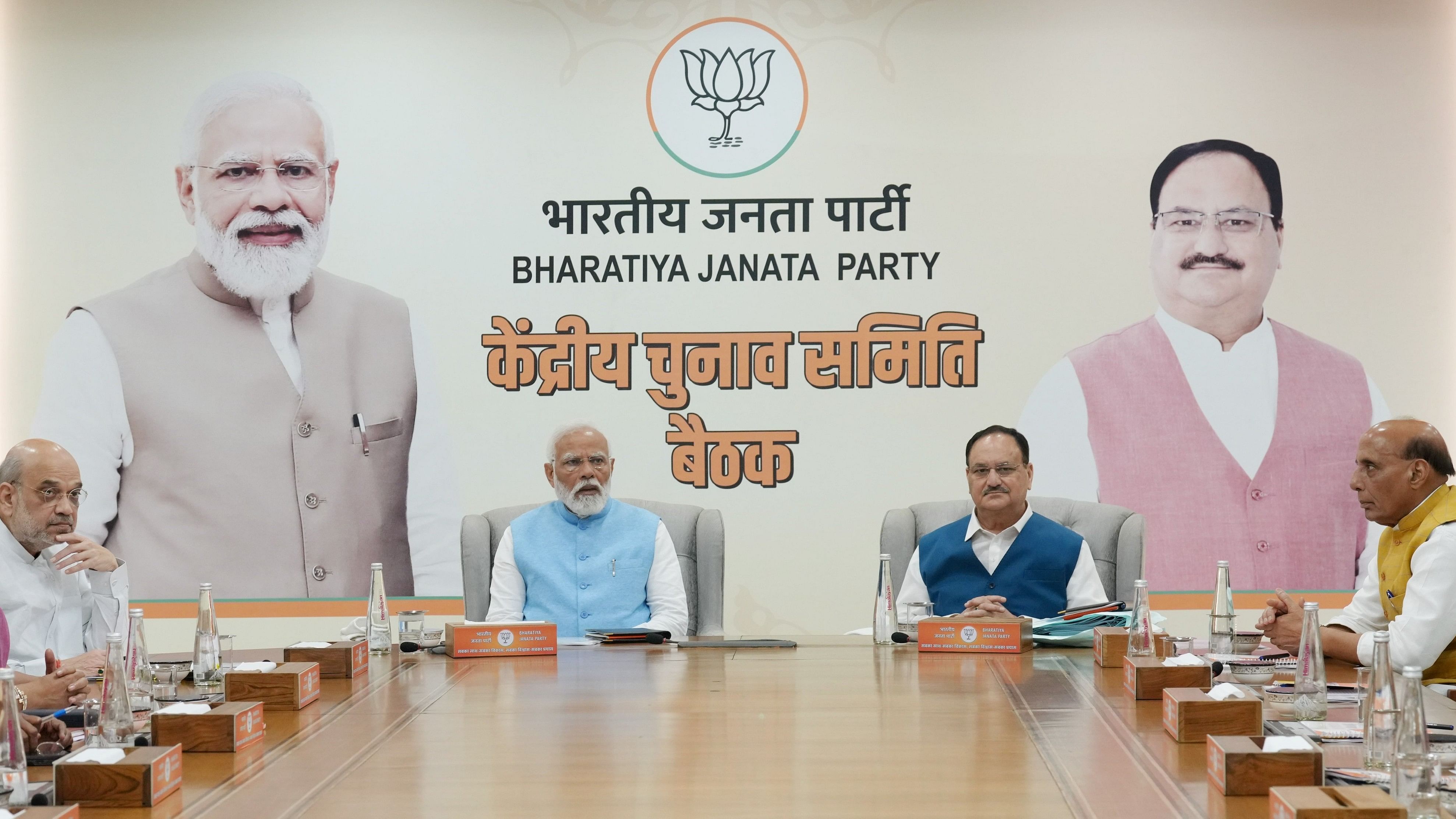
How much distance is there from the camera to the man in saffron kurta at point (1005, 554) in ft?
13.3

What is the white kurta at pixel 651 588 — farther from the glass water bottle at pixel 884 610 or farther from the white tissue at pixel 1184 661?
the white tissue at pixel 1184 661

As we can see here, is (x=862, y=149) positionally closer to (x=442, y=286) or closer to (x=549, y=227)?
(x=549, y=227)

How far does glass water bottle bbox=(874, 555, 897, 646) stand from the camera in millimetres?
3379

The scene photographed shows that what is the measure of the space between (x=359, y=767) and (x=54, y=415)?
3.67 meters

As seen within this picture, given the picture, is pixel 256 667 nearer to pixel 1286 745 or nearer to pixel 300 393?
pixel 1286 745

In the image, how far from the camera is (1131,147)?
495cm

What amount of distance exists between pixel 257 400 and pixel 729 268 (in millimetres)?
1938

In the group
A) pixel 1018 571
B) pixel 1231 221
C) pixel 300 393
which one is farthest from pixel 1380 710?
pixel 300 393

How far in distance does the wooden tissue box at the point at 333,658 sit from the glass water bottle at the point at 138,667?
39 cm

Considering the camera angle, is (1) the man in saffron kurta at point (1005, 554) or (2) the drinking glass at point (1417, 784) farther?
(1) the man in saffron kurta at point (1005, 554)

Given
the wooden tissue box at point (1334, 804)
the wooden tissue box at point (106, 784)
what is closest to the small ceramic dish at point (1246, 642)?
the wooden tissue box at point (1334, 804)

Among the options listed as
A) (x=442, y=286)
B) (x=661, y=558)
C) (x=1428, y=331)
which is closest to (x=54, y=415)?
(x=442, y=286)

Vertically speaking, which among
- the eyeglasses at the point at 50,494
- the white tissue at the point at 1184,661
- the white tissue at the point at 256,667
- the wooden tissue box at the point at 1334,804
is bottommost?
the white tissue at the point at 1184,661

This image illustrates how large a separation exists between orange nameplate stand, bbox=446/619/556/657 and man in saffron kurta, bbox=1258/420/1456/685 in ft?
5.90
